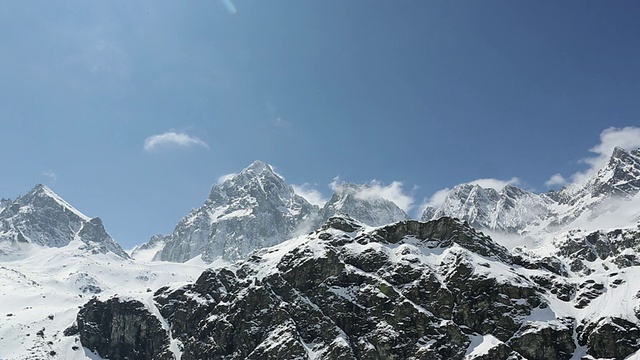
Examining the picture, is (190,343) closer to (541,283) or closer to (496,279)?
(496,279)

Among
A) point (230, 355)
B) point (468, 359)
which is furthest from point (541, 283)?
point (230, 355)

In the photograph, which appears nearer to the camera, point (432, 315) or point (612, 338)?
point (612, 338)

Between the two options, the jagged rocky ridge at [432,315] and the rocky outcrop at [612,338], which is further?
the jagged rocky ridge at [432,315]

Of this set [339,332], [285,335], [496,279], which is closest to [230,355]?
[285,335]

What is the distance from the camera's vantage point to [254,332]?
614ft

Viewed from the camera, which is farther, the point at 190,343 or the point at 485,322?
the point at 190,343

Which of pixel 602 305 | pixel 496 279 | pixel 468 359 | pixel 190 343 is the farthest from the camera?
pixel 190 343

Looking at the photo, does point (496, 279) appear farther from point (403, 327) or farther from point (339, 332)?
point (339, 332)

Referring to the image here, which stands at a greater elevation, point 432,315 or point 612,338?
point 432,315

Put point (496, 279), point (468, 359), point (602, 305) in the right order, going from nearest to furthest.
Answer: point (468, 359) → point (602, 305) → point (496, 279)

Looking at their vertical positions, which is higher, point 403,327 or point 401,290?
point 401,290

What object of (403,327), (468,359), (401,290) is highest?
(401,290)

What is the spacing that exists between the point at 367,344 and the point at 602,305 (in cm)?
7241

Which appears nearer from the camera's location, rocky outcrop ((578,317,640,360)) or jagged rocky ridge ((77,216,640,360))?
rocky outcrop ((578,317,640,360))
